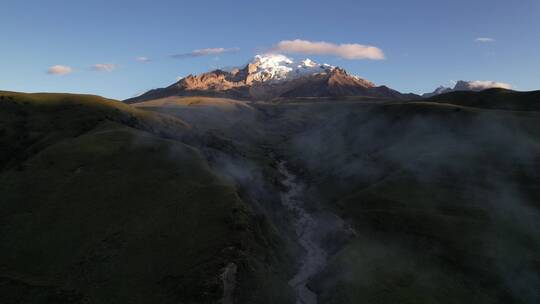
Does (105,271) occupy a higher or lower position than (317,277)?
higher

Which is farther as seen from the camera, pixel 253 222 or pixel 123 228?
pixel 253 222

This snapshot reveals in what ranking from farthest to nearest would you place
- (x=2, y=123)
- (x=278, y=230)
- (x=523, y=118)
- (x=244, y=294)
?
1. (x=523, y=118)
2. (x=2, y=123)
3. (x=278, y=230)
4. (x=244, y=294)

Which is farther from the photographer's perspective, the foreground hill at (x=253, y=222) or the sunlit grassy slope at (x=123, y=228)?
the foreground hill at (x=253, y=222)

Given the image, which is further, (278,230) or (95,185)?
(278,230)

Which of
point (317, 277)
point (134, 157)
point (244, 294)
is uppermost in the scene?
point (134, 157)

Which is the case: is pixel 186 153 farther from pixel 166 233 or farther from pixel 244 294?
pixel 244 294

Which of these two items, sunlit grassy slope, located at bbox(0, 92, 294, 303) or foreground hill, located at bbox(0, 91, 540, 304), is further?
foreground hill, located at bbox(0, 91, 540, 304)

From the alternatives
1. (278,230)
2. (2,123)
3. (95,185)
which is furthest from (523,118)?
(2,123)

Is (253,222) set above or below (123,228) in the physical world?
below
